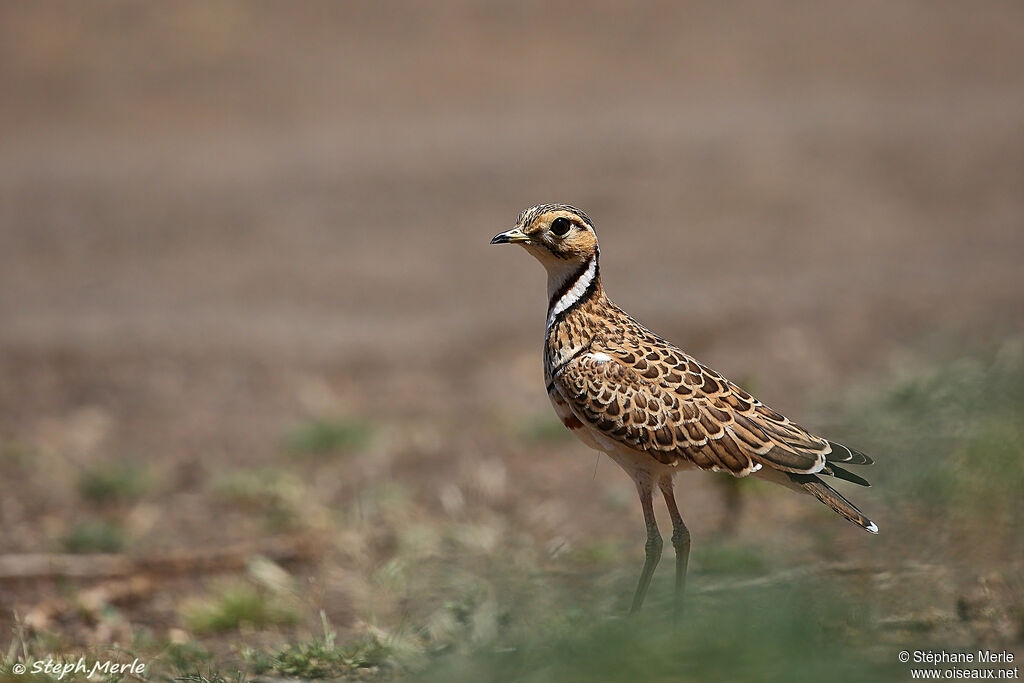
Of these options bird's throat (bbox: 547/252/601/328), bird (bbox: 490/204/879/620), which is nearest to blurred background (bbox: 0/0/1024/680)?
bird (bbox: 490/204/879/620)

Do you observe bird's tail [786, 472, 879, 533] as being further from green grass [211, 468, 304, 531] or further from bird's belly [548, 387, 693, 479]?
green grass [211, 468, 304, 531]

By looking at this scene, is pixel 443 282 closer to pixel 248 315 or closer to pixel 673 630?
pixel 248 315

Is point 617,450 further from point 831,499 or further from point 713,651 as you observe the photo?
point 713,651

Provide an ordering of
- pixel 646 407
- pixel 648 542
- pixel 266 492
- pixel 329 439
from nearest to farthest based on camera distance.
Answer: pixel 646 407 → pixel 648 542 → pixel 266 492 → pixel 329 439

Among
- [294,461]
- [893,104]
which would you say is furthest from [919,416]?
[893,104]

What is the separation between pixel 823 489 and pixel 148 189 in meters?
13.5

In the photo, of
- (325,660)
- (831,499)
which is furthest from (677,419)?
(325,660)

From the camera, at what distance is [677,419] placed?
518 cm

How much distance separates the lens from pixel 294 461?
31.9ft

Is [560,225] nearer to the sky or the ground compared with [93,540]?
nearer to the sky

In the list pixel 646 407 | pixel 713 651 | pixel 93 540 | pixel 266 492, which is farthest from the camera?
pixel 266 492

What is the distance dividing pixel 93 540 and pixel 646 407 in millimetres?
4481

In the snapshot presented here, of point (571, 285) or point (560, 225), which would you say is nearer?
point (560, 225)

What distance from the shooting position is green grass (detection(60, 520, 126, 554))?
7906mm
